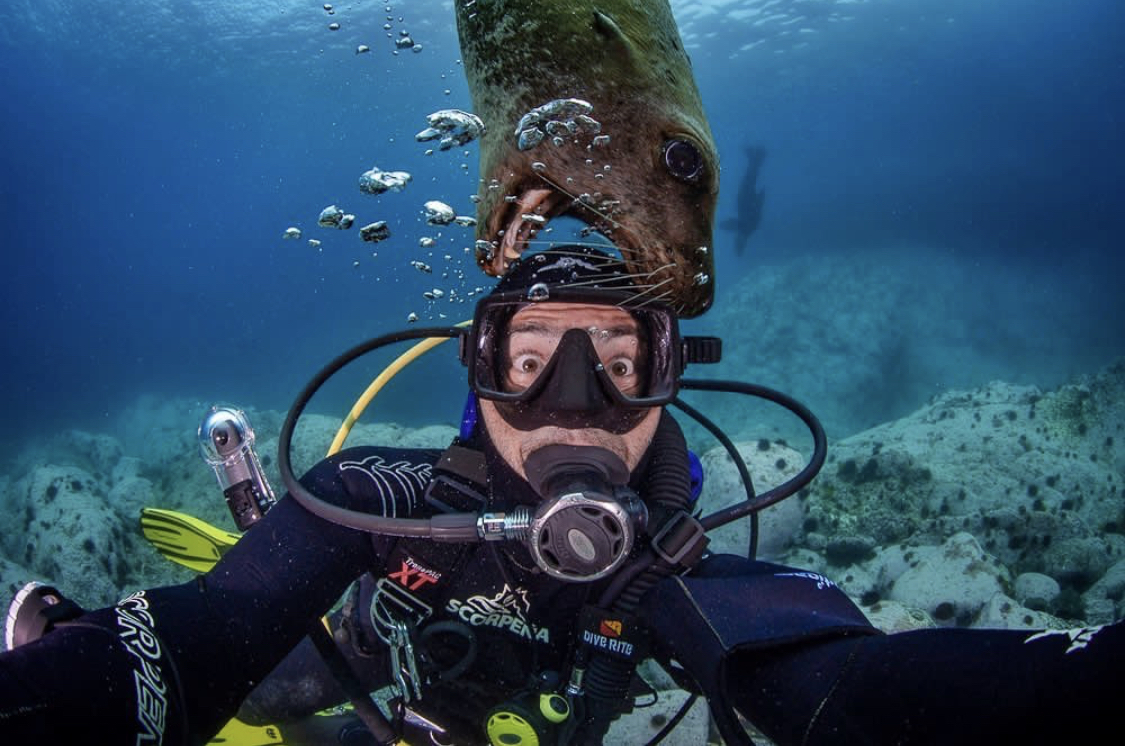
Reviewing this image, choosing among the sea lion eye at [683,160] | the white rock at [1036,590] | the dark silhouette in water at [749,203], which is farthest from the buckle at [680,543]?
the dark silhouette in water at [749,203]

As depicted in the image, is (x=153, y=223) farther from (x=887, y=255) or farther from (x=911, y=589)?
(x=911, y=589)

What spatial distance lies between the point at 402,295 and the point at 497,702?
4748 inches

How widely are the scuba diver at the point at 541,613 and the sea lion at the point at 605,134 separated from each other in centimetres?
33

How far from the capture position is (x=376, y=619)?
118 inches

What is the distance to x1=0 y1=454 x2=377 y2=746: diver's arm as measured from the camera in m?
1.49

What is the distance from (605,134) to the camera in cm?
235

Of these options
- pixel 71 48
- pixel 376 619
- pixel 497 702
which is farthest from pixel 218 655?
pixel 71 48

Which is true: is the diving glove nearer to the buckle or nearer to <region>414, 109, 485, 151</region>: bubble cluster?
the buckle

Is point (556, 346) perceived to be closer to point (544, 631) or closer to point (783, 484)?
point (783, 484)

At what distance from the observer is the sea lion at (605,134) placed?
2.34 metres

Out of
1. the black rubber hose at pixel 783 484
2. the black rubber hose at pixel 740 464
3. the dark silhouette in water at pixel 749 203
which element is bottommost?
the dark silhouette in water at pixel 749 203

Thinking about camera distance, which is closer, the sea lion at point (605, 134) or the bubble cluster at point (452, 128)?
the sea lion at point (605, 134)

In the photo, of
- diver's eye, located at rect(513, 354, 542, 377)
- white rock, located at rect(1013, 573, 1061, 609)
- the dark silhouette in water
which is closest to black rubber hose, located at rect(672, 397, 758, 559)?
diver's eye, located at rect(513, 354, 542, 377)

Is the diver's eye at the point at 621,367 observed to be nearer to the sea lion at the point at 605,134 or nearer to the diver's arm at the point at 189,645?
the sea lion at the point at 605,134
